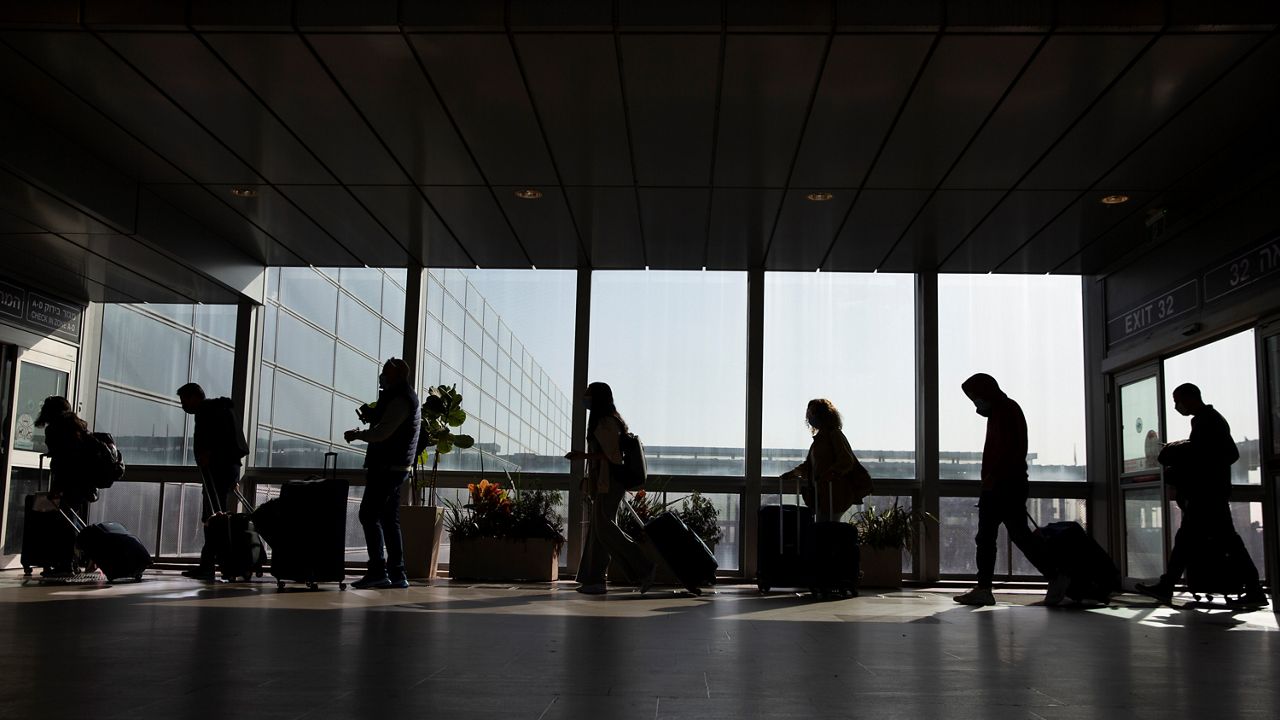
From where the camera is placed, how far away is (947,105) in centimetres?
749

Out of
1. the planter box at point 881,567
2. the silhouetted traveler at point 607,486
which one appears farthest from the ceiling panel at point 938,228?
the silhouetted traveler at point 607,486

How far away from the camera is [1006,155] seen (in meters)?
8.52

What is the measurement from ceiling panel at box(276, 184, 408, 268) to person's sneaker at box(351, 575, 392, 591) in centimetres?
354

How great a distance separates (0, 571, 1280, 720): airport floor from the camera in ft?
9.92

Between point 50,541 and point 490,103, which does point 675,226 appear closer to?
point 490,103

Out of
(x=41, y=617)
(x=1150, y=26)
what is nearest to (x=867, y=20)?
(x=1150, y=26)

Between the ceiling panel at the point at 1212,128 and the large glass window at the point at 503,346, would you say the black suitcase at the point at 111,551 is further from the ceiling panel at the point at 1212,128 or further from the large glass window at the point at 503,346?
the ceiling panel at the point at 1212,128

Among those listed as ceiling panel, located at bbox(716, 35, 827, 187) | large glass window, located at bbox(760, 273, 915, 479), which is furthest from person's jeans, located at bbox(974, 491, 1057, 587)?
large glass window, located at bbox(760, 273, 915, 479)

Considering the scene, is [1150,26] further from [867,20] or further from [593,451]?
[593,451]

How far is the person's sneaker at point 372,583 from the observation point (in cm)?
869

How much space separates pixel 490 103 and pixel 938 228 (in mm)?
5061

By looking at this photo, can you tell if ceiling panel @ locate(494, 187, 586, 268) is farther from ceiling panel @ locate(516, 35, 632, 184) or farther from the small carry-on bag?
the small carry-on bag

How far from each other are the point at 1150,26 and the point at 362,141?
5621mm

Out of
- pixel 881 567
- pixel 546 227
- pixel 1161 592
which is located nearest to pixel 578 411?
pixel 546 227
